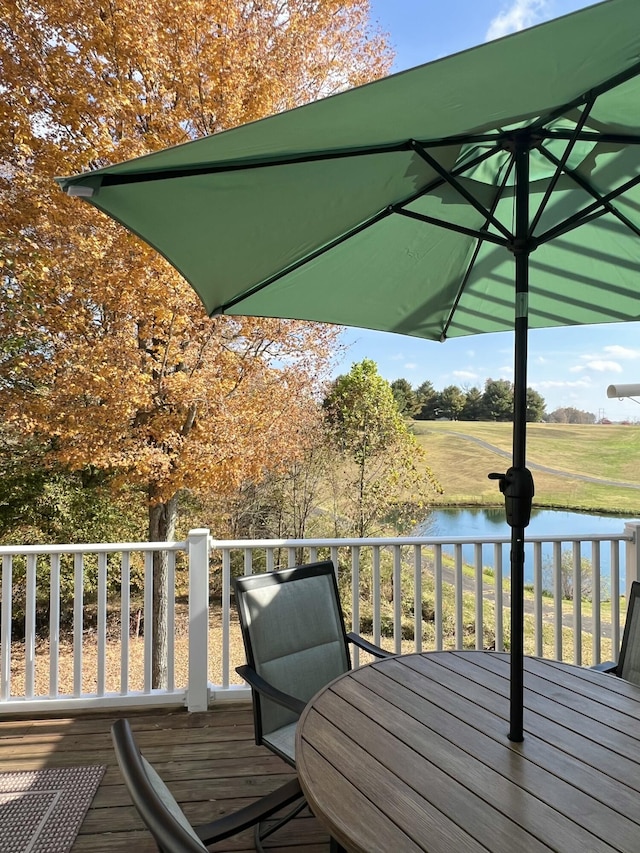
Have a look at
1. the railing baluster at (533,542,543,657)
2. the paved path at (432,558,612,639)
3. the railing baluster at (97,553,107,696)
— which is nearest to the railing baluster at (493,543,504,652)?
the railing baluster at (533,542,543,657)

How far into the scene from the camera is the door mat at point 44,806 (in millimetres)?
1961

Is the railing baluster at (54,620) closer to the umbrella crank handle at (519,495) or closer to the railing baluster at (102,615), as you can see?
the railing baluster at (102,615)

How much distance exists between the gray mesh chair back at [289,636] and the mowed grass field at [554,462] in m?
7.94

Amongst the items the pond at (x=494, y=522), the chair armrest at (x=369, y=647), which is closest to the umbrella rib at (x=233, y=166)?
the chair armrest at (x=369, y=647)

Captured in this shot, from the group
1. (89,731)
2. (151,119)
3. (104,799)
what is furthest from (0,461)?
(104,799)

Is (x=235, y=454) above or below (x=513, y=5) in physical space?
below

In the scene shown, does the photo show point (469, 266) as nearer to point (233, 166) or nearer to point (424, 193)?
point (424, 193)

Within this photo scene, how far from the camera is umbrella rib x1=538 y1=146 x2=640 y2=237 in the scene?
5.51 ft

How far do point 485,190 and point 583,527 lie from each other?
→ 905 centimetres

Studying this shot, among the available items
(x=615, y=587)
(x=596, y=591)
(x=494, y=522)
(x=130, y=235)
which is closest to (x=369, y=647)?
(x=596, y=591)

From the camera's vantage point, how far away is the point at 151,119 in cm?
502

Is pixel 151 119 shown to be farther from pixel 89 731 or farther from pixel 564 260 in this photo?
pixel 89 731

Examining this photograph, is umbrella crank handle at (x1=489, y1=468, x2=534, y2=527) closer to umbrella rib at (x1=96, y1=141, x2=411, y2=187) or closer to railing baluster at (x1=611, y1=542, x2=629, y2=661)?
umbrella rib at (x1=96, y1=141, x2=411, y2=187)

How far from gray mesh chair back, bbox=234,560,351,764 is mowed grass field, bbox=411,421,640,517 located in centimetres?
794
